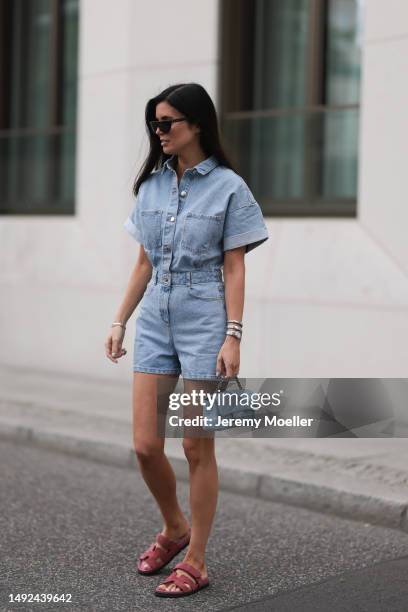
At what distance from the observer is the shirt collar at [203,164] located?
4.43 m

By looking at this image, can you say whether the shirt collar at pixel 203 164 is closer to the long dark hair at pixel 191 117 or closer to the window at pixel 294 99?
the long dark hair at pixel 191 117

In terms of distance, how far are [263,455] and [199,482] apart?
8.69 ft

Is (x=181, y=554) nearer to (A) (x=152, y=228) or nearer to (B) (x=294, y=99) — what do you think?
(A) (x=152, y=228)

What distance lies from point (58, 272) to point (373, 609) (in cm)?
761

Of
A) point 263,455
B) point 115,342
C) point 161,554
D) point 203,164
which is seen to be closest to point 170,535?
point 161,554

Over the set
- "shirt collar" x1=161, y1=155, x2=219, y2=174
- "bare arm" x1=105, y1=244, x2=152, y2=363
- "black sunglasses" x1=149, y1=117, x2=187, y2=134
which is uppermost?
"black sunglasses" x1=149, y1=117, x2=187, y2=134

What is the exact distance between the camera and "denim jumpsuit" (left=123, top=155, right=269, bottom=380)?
4.36 meters

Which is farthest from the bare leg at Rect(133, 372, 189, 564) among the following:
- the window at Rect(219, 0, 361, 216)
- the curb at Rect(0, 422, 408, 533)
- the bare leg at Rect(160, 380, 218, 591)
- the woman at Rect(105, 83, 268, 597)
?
the window at Rect(219, 0, 361, 216)

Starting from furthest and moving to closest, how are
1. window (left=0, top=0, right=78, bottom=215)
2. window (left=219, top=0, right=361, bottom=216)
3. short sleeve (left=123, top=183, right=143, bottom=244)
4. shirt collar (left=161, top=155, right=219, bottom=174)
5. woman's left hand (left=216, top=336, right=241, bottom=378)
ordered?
window (left=0, top=0, right=78, bottom=215), window (left=219, top=0, right=361, bottom=216), short sleeve (left=123, top=183, right=143, bottom=244), shirt collar (left=161, top=155, right=219, bottom=174), woman's left hand (left=216, top=336, right=241, bottom=378)

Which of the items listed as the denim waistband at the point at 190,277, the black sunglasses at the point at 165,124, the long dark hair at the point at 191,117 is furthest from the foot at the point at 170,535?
the black sunglasses at the point at 165,124

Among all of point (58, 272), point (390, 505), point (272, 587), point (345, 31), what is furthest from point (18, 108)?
point (272, 587)

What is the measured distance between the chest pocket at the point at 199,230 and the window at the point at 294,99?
500 centimetres

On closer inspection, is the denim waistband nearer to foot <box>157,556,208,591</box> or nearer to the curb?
foot <box>157,556,208,591</box>

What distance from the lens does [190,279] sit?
439 centimetres
